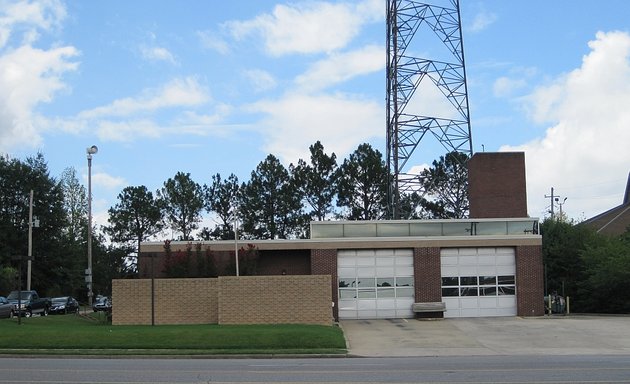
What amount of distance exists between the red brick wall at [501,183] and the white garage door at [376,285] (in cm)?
921

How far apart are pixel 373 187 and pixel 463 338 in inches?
1713

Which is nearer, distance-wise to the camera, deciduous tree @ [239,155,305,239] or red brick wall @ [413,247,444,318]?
red brick wall @ [413,247,444,318]

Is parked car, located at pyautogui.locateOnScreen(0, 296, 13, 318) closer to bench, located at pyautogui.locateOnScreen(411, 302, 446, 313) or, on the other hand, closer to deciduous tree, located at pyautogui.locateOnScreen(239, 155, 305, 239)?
bench, located at pyautogui.locateOnScreen(411, 302, 446, 313)

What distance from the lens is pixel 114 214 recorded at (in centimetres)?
8162

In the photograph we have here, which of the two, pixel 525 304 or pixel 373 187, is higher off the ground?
pixel 373 187

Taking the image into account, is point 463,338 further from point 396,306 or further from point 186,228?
point 186,228

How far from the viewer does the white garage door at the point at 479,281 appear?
123 ft

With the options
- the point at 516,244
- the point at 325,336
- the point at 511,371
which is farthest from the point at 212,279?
the point at 511,371

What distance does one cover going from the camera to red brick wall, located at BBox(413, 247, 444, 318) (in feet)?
122

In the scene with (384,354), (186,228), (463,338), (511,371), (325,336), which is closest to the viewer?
(511,371)

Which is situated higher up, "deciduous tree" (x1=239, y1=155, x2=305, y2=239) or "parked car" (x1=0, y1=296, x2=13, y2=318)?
"deciduous tree" (x1=239, y1=155, x2=305, y2=239)

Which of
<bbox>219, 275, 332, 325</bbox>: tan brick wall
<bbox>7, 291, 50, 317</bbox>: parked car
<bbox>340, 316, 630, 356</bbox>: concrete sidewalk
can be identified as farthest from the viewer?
<bbox>7, 291, 50, 317</bbox>: parked car

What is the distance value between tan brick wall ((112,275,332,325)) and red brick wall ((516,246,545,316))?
37.9 feet

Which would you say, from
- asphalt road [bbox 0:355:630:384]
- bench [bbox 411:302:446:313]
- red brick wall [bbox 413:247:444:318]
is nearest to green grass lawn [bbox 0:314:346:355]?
asphalt road [bbox 0:355:630:384]
